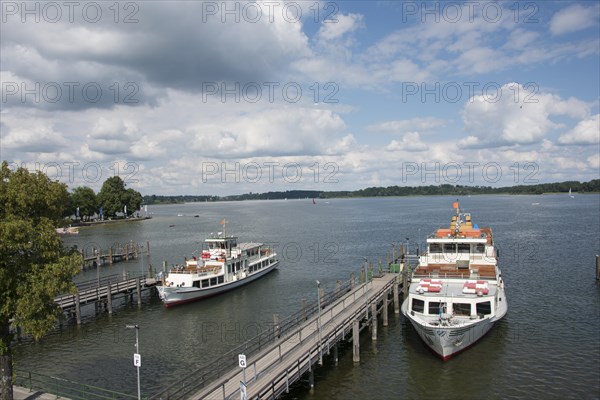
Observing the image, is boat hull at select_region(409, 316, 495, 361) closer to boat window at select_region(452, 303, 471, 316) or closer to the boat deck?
boat window at select_region(452, 303, 471, 316)

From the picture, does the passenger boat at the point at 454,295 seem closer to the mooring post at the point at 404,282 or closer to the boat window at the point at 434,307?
the boat window at the point at 434,307

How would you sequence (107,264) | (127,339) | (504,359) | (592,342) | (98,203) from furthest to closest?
(98,203), (107,264), (127,339), (592,342), (504,359)

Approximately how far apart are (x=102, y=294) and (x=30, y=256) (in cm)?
2875

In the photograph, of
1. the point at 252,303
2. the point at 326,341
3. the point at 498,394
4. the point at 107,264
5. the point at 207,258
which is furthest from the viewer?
the point at 107,264

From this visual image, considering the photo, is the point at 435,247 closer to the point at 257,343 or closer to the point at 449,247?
the point at 449,247

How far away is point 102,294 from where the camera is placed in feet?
155

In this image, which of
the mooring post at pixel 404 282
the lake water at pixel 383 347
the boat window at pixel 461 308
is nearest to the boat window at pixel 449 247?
the mooring post at pixel 404 282

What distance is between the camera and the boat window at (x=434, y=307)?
33.5 m

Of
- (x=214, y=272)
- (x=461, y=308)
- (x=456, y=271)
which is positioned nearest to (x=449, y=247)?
(x=456, y=271)

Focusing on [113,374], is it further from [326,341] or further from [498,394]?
[498,394]

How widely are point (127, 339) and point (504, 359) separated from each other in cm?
3049

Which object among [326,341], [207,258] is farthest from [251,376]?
[207,258]

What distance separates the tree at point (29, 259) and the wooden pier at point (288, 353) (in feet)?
22.6

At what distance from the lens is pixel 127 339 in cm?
3897
